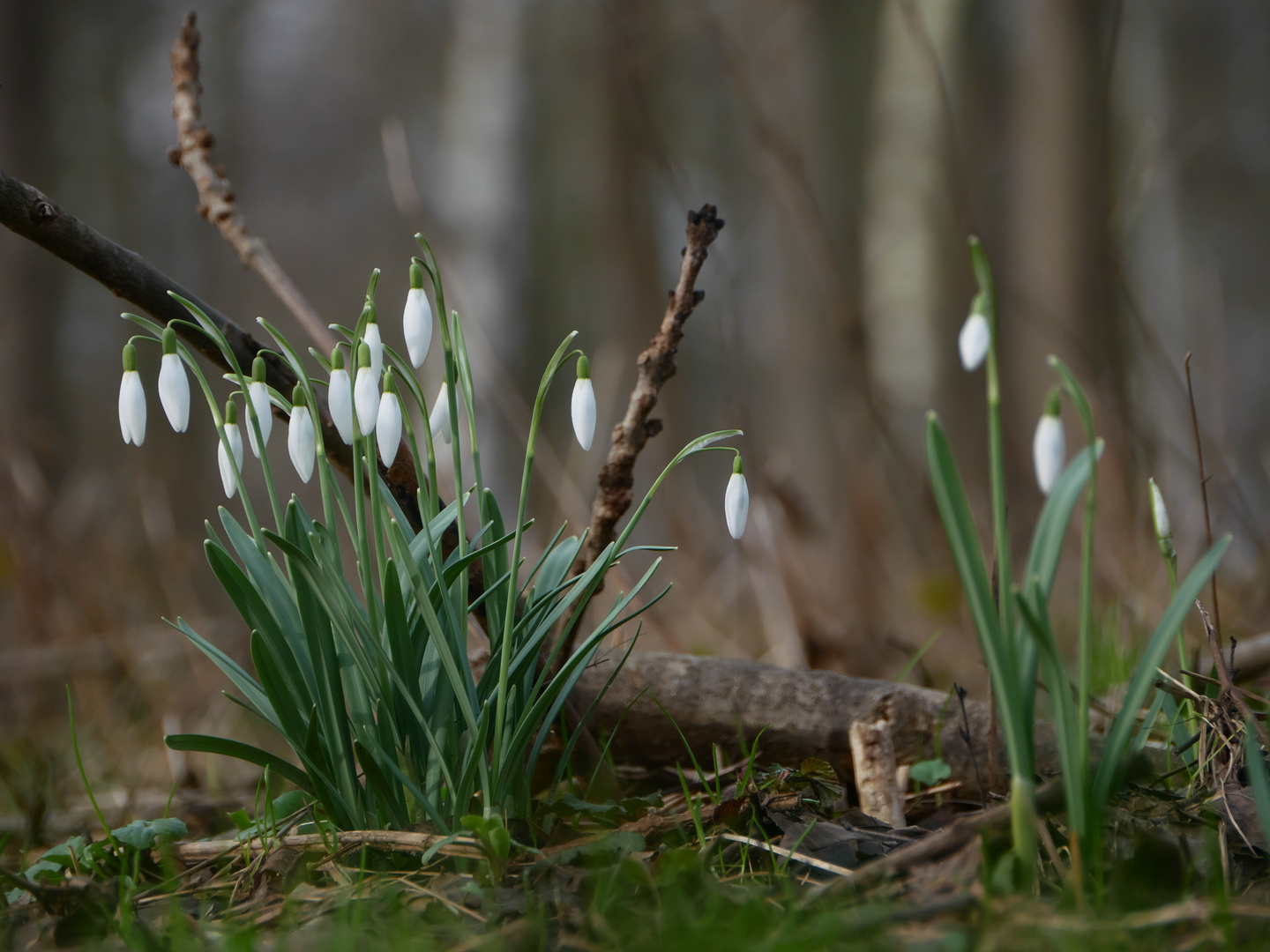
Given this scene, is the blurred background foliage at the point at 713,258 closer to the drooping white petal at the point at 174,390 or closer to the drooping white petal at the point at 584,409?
the drooping white petal at the point at 174,390

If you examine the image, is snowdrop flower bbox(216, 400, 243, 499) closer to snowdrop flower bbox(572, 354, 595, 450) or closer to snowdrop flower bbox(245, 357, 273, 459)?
snowdrop flower bbox(245, 357, 273, 459)

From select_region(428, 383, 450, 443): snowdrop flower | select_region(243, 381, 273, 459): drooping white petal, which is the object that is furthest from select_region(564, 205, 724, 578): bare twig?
select_region(243, 381, 273, 459): drooping white petal

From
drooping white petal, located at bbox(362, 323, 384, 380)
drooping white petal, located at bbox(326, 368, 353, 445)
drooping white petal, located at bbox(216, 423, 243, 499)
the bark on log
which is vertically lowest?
the bark on log

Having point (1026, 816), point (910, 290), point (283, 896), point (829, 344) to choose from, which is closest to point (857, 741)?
point (1026, 816)

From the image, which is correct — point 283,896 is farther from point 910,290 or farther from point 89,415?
point 89,415

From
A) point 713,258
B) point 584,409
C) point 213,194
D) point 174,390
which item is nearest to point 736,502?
point 584,409

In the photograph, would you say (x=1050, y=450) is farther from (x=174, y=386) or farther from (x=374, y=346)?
(x=174, y=386)
